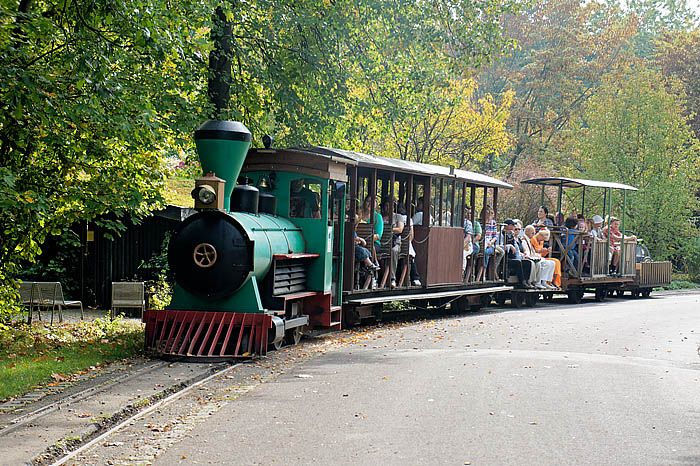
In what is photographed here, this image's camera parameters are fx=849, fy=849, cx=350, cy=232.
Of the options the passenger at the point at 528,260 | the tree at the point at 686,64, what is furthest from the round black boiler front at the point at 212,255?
the tree at the point at 686,64

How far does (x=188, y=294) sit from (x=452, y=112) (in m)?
20.8

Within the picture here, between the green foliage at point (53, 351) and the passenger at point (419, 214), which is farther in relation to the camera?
the passenger at point (419, 214)

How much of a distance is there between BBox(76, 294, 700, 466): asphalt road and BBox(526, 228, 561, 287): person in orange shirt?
8680mm

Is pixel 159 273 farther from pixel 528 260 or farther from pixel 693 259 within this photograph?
pixel 693 259

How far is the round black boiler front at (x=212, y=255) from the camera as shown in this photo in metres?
11.0

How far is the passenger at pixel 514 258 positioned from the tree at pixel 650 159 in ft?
43.3

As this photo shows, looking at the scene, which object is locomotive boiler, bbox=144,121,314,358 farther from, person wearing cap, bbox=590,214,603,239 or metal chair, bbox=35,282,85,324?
person wearing cap, bbox=590,214,603,239

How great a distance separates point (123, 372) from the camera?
959 centimetres

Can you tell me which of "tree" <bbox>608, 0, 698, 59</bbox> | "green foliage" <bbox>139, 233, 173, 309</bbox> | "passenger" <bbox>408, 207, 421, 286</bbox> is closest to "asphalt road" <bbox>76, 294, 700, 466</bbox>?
"passenger" <bbox>408, 207, 421, 286</bbox>

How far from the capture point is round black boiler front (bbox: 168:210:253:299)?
1102 centimetres

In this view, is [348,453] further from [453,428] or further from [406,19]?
[406,19]

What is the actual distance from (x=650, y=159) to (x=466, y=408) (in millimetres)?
27937

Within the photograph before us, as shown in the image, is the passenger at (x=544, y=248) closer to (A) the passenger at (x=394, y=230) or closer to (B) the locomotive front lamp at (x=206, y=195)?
(A) the passenger at (x=394, y=230)

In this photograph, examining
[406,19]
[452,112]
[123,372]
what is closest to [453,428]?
[123,372]
